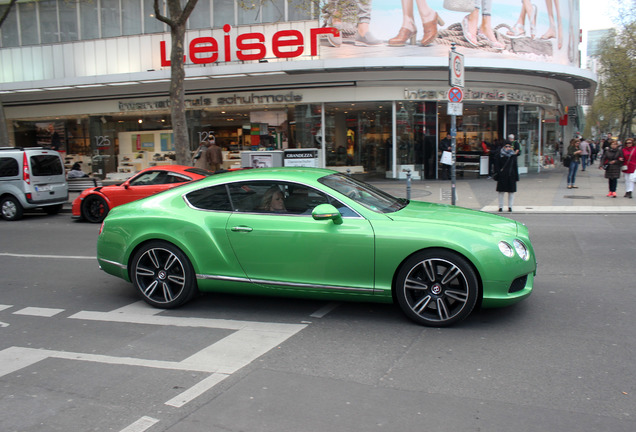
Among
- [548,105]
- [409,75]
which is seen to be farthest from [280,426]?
[548,105]

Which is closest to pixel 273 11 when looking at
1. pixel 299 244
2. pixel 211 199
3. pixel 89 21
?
pixel 89 21

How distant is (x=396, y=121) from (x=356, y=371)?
19.1 meters

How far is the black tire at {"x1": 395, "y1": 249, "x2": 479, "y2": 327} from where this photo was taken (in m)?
5.04

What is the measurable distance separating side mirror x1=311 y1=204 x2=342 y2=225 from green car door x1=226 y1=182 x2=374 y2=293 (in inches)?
2.5

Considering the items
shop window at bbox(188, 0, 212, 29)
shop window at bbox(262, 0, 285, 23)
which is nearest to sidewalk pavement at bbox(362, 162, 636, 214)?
shop window at bbox(262, 0, 285, 23)

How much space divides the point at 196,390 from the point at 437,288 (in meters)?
2.41

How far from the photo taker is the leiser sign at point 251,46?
20859mm

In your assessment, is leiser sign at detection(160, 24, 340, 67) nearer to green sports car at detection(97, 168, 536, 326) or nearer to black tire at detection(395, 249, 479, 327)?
green sports car at detection(97, 168, 536, 326)

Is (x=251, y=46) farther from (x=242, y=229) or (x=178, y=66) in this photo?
(x=242, y=229)

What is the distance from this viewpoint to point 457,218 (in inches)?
216

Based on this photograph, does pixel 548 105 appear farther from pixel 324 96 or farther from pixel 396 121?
pixel 324 96

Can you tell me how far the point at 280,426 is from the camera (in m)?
3.46

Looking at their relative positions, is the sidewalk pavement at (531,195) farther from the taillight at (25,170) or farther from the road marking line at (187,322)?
the road marking line at (187,322)

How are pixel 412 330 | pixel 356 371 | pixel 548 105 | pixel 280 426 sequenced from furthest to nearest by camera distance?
pixel 548 105 < pixel 412 330 < pixel 356 371 < pixel 280 426
